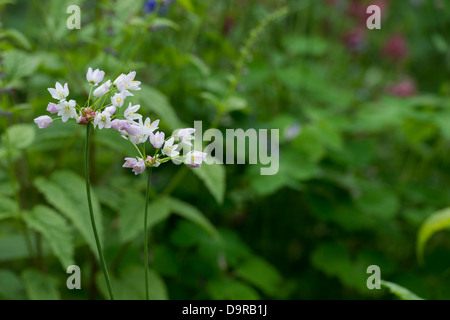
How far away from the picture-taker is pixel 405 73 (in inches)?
114

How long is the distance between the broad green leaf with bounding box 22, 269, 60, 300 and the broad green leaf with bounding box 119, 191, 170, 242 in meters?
0.18

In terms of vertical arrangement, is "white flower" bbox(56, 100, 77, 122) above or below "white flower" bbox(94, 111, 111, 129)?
above

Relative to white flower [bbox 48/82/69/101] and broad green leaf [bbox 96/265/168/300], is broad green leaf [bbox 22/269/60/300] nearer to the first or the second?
broad green leaf [bbox 96/265/168/300]

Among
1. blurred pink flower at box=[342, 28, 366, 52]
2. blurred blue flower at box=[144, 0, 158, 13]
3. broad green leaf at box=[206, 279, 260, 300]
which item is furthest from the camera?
blurred pink flower at box=[342, 28, 366, 52]

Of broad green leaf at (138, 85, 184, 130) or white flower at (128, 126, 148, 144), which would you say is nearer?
white flower at (128, 126, 148, 144)

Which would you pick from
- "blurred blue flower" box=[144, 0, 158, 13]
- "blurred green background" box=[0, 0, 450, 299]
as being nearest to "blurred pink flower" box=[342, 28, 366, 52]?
"blurred green background" box=[0, 0, 450, 299]

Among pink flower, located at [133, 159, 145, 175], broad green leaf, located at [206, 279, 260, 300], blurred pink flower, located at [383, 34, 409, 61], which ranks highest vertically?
blurred pink flower, located at [383, 34, 409, 61]

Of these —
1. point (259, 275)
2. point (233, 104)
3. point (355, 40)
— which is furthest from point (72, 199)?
point (355, 40)

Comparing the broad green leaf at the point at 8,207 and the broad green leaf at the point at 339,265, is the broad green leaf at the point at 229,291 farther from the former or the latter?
the broad green leaf at the point at 8,207

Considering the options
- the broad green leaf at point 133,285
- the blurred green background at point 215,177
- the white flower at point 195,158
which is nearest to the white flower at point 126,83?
the white flower at point 195,158

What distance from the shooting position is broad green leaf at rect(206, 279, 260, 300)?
1199 mm

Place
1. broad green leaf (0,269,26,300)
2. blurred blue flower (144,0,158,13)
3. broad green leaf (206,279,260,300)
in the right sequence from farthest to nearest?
1. blurred blue flower (144,0,158,13)
2. broad green leaf (206,279,260,300)
3. broad green leaf (0,269,26,300)

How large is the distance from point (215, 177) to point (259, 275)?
1.24 feet

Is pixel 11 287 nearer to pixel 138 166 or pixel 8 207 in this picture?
pixel 8 207
